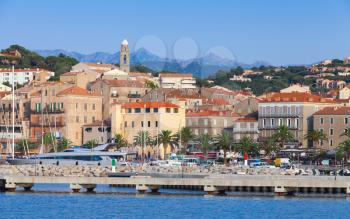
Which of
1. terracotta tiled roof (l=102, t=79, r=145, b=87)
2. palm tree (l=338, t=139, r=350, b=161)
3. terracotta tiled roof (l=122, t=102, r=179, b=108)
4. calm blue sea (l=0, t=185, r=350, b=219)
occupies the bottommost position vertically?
calm blue sea (l=0, t=185, r=350, b=219)

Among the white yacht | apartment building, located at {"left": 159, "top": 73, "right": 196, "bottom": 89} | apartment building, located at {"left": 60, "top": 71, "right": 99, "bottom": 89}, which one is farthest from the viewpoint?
apartment building, located at {"left": 159, "top": 73, "right": 196, "bottom": 89}

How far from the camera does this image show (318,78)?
187875 millimetres

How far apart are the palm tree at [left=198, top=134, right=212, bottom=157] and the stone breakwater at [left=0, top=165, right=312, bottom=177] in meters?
18.4

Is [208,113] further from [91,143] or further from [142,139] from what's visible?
[91,143]

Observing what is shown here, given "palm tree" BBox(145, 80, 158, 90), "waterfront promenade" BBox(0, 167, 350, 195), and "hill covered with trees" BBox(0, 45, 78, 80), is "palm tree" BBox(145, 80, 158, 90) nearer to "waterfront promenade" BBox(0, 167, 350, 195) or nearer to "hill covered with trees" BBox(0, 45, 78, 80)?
"hill covered with trees" BBox(0, 45, 78, 80)

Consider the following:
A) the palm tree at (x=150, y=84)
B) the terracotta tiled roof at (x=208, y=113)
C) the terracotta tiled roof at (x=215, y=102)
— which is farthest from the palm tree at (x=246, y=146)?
the palm tree at (x=150, y=84)

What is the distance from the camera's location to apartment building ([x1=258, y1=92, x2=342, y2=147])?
9938 centimetres

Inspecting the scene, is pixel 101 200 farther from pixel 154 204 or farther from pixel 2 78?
pixel 2 78

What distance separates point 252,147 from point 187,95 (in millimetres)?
22375

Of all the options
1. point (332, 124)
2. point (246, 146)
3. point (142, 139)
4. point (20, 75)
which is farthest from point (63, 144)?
point (20, 75)

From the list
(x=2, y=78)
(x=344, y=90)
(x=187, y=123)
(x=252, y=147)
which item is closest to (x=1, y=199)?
(x=252, y=147)

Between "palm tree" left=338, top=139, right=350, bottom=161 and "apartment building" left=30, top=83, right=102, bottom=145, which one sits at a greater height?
"apartment building" left=30, top=83, right=102, bottom=145

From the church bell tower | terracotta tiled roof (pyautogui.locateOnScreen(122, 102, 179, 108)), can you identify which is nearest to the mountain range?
the church bell tower

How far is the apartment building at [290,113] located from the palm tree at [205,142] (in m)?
4.17
